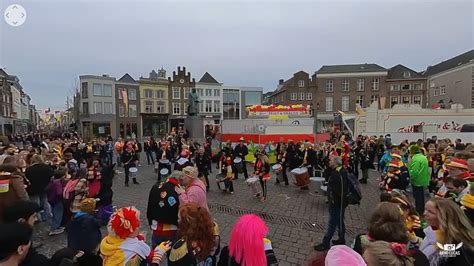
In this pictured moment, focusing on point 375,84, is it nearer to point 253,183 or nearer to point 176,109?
point 176,109

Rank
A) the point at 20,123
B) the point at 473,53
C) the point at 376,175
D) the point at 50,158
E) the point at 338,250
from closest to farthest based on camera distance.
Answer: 1. the point at 338,250
2. the point at 50,158
3. the point at 376,175
4. the point at 473,53
5. the point at 20,123

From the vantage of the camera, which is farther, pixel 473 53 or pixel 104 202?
pixel 473 53

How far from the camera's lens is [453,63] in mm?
46594

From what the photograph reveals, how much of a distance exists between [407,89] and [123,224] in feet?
196

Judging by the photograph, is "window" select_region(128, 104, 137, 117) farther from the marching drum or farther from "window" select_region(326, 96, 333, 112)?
the marching drum

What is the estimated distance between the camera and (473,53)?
43656 mm

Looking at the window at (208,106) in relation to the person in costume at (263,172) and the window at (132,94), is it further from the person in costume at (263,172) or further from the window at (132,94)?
the person in costume at (263,172)

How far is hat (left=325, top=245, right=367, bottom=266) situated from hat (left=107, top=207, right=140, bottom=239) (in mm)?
1851

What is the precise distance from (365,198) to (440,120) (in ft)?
74.7

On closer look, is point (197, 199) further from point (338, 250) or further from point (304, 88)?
point (304, 88)

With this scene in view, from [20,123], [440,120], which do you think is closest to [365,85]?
[440,120]

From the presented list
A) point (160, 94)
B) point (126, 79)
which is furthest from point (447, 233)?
point (126, 79)

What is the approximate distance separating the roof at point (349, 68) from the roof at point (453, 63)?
9.37 metres

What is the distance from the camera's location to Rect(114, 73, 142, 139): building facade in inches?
1858
